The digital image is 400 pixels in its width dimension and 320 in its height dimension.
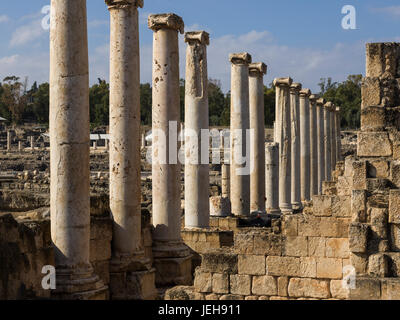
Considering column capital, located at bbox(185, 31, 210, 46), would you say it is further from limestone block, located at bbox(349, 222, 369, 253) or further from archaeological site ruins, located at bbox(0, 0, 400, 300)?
limestone block, located at bbox(349, 222, 369, 253)

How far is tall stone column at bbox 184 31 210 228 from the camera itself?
751 inches

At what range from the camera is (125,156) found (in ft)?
47.2

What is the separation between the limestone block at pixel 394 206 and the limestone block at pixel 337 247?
114 cm

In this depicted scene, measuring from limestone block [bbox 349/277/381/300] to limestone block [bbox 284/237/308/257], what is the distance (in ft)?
5.36

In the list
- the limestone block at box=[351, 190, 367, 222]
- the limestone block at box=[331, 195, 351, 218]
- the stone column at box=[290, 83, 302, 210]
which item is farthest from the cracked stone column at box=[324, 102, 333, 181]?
the limestone block at box=[351, 190, 367, 222]

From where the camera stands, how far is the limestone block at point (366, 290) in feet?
34.1

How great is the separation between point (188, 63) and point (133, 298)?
8.23 m

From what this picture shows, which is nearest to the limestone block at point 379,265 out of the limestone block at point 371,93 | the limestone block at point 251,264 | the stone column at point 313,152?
the limestone block at point 251,264

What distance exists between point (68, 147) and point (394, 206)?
5.92 m

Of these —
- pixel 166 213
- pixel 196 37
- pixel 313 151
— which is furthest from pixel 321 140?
pixel 166 213

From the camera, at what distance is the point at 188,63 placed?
64.6 ft

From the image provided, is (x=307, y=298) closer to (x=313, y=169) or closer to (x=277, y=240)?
(x=277, y=240)

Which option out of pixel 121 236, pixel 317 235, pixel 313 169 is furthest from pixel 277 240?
pixel 313 169

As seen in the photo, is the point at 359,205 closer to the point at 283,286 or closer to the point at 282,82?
the point at 283,286
